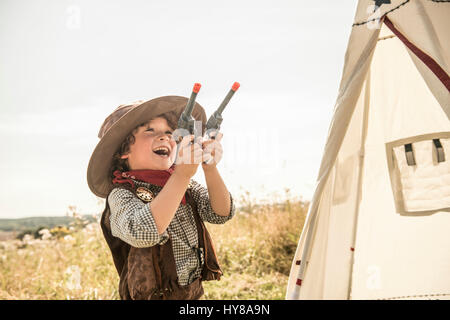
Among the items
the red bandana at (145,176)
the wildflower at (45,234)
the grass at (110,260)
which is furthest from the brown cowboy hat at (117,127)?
the wildflower at (45,234)

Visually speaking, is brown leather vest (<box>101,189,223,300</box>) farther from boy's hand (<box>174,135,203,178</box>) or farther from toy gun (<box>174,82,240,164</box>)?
toy gun (<box>174,82,240,164</box>)

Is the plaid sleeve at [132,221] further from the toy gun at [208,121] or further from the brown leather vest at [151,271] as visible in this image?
the toy gun at [208,121]

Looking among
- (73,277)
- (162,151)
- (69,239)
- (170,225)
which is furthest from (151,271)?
(69,239)

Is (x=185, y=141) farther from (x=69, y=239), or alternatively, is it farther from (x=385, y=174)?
(x=69, y=239)

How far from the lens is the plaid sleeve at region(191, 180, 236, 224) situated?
1.61m

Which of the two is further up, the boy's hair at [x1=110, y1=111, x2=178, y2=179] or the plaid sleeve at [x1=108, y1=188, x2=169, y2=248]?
the boy's hair at [x1=110, y1=111, x2=178, y2=179]

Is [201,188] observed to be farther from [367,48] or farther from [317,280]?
[367,48]

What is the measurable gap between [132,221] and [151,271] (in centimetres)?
20

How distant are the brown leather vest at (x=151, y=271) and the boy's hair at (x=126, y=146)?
0.22 meters

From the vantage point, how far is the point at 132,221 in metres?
1.35

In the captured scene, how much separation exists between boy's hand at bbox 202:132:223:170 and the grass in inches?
97.8

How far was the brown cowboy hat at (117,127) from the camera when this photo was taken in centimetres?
Answer: 159

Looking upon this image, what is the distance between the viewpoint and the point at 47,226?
173 inches

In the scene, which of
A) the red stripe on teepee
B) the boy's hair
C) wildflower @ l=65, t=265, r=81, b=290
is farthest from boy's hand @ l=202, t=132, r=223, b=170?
wildflower @ l=65, t=265, r=81, b=290
